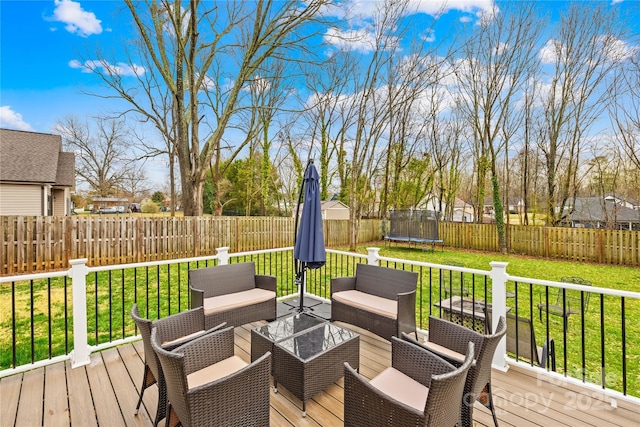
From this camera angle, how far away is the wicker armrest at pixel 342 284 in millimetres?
4109

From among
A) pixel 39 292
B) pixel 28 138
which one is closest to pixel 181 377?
pixel 39 292

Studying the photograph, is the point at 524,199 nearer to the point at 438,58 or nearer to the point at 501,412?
the point at 438,58

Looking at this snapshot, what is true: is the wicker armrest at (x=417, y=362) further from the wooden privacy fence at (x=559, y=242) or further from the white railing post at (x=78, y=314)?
the wooden privacy fence at (x=559, y=242)

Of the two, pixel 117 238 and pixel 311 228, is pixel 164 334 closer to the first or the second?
pixel 311 228

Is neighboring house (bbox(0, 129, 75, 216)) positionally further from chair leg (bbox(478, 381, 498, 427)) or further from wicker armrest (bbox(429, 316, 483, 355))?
chair leg (bbox(478, 381, 498, 427))

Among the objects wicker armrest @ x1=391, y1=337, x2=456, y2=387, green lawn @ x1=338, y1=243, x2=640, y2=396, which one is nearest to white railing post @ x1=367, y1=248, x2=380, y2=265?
green lawn @ x1=338, y1=243, x2=640, y2=396

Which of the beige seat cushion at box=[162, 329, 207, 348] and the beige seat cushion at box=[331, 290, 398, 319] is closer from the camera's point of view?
the beige seat cushion at box=[162, 329, 207, 348]

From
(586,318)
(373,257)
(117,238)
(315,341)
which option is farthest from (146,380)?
(117,238)

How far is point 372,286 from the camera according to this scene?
13.3 ft

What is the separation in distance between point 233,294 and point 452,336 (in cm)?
283

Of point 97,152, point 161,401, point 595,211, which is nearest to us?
point 161,401

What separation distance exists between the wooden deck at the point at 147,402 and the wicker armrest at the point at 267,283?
163cm

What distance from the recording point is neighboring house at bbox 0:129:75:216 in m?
11.2

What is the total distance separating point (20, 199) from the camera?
11430 mm
